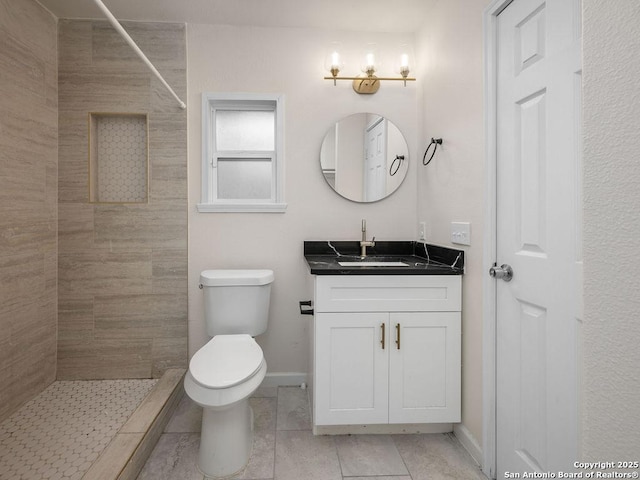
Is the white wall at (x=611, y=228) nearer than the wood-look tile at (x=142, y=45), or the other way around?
the white wall at (x=611, y=228)

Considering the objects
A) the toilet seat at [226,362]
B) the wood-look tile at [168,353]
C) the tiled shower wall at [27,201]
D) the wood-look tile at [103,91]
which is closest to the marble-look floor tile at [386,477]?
the toilet seat at [226,362]

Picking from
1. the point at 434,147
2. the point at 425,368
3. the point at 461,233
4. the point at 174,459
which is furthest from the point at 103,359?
the point at 434,147

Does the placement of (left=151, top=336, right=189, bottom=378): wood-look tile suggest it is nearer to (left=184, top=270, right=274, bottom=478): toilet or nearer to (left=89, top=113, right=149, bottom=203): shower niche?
(left=184, top=270, right=274, bottom=478): toilet

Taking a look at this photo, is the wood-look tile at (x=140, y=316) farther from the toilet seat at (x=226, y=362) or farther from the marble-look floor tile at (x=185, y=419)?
the toilet seat at (x=226, y=362)

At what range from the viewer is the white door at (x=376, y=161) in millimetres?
2420

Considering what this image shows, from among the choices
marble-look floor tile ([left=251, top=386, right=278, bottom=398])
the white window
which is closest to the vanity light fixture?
the white window

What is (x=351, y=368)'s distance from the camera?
1780 millimetres

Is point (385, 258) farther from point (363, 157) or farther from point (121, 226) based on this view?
point (121, 226)

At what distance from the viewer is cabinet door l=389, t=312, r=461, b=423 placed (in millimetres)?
1788

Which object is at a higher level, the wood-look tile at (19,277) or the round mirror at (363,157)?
the round mirror at (363,157)

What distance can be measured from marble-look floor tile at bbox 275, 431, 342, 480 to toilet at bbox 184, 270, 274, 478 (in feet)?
0.54

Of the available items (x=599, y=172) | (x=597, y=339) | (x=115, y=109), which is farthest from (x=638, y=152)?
(x=115, y=109)

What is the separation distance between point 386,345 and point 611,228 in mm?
1345

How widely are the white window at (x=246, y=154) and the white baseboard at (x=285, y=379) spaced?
3.59ft
